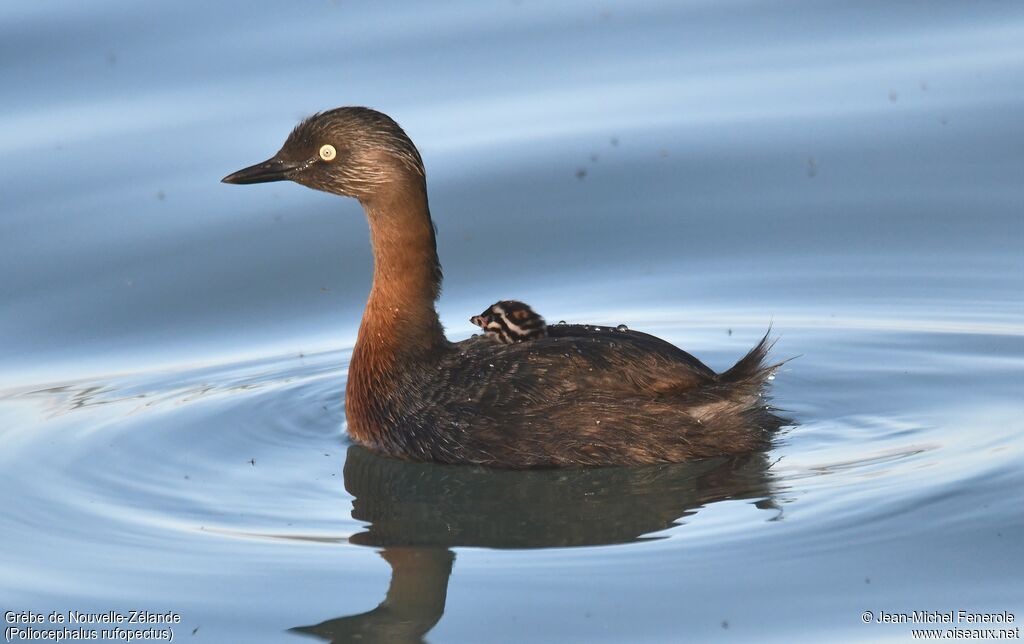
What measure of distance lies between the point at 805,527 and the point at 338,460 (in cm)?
278

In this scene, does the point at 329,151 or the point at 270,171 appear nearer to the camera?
the point at 329,151

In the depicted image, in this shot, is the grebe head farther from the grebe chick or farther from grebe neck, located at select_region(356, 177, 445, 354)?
the grebe chick

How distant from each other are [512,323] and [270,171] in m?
1.71

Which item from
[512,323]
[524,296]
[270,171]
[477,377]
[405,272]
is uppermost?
[270,171]

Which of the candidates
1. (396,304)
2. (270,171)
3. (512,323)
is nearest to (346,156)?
(270,171)

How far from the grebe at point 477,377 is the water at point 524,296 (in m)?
0.17

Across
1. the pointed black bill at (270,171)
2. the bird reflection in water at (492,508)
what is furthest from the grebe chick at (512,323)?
the pointed black bill at (270,171)

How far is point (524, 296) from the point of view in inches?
477

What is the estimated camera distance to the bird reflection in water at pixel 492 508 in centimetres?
766

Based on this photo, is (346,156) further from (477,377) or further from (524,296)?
(524,296)

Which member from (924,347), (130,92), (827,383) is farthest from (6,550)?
(130,92)

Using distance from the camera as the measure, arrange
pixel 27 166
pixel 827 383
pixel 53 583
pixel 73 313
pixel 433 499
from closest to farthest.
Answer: pixel 53 583
pixel 433 499
pixel 827 383
pixel 73 313
pixel 27 166

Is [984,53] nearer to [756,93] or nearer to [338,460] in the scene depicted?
[756,93]

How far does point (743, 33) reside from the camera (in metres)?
15.5
